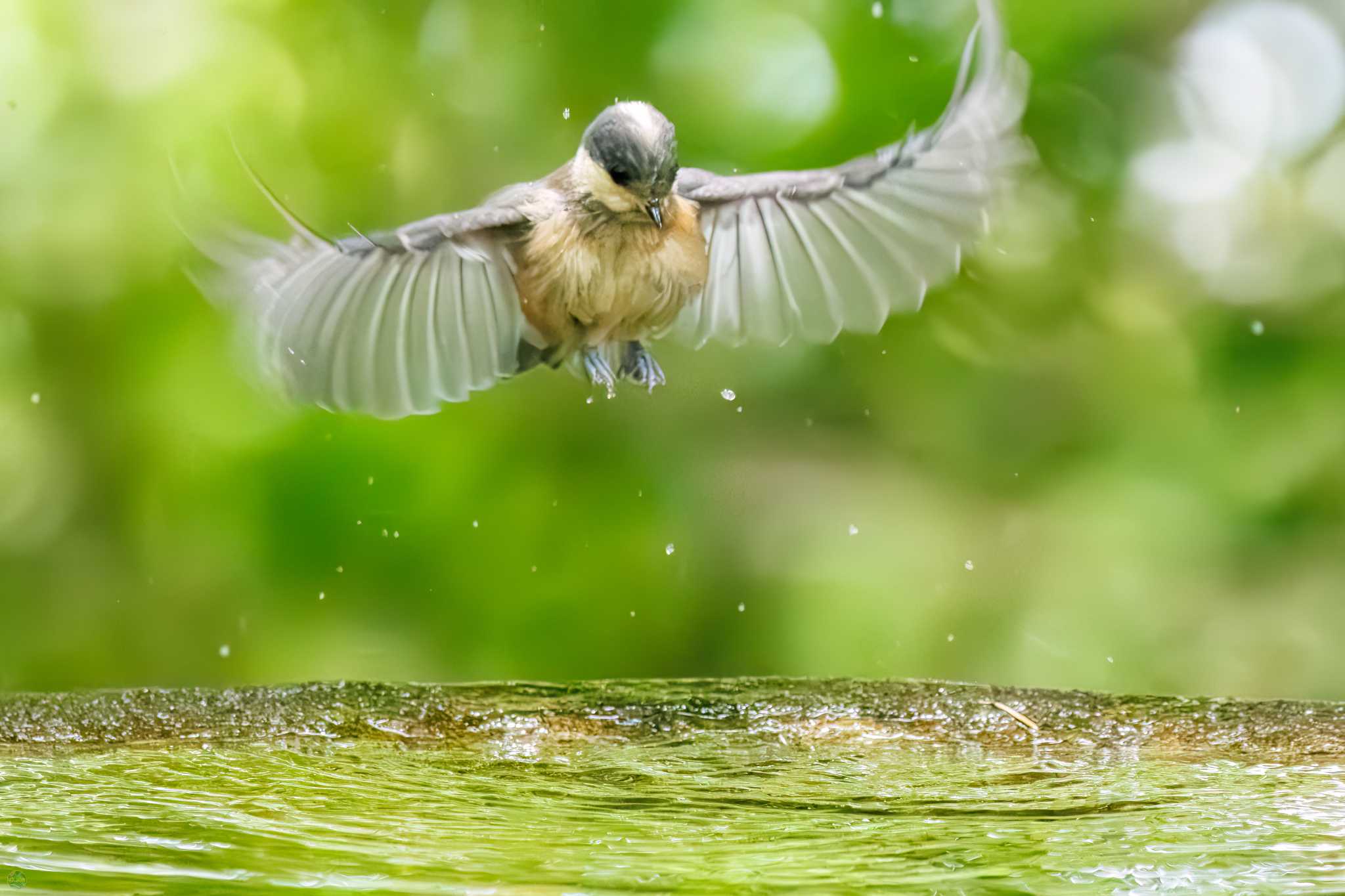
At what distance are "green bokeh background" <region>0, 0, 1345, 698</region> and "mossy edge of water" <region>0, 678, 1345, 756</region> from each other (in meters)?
1.60

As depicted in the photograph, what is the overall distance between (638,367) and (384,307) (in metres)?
0.59

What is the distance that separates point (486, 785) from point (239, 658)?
237 cm

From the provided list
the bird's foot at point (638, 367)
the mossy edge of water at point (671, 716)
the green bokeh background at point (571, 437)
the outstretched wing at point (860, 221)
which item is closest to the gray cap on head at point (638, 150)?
the outstretched wing at point (860, 221)

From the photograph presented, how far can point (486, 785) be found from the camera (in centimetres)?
177

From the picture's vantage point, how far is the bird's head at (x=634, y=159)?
2.27m

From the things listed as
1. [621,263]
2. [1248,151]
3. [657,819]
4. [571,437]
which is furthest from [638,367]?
[1248,151]

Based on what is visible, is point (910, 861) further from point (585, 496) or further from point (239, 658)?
point (239, 658)

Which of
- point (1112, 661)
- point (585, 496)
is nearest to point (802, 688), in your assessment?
point (585, 496)

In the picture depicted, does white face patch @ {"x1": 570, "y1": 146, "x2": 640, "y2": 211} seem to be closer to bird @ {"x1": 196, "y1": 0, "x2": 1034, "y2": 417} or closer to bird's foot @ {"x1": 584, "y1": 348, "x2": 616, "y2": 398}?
bird @ {"x1": 196, "y1": 0, "x2": 1034, "y2": 417}

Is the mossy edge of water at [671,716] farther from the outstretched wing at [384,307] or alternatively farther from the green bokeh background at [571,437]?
the green bokeh background at [571,437]

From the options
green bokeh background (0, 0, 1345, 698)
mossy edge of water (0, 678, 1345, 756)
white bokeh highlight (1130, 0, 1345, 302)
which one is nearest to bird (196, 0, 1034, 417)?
mossy edge of water (0, 678, 1345, 756)

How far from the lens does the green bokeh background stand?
150 inches

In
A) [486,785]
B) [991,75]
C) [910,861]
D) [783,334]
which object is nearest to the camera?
[910,861]

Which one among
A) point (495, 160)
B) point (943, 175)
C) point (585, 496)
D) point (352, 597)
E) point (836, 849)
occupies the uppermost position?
point (495, 160)
